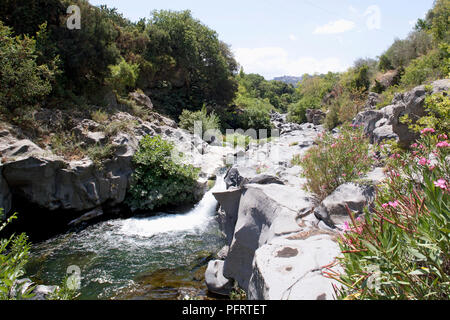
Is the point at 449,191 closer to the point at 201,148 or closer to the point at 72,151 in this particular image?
the point at 72,151

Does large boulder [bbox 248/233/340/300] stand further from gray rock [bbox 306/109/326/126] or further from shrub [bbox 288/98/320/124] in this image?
shrub [bbox 288/98/320/124]

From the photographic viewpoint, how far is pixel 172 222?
25.6 ft

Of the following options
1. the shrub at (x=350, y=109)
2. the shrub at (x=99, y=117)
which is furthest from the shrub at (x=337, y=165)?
the shrub at (x=350, y=109)

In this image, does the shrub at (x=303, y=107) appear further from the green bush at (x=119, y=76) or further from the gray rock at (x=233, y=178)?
the gray rock at (x=233, y=178)

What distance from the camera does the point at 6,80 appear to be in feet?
22.8

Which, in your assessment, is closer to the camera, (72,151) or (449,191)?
(449,191)

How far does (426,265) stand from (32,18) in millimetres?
12674

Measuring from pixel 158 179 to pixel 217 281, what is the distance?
476 cm

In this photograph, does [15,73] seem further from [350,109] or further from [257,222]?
[350,109]

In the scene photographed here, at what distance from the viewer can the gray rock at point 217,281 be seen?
442cm

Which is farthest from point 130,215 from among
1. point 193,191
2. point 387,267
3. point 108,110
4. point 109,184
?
point 387,267

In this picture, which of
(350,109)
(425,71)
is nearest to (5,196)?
(425,71)

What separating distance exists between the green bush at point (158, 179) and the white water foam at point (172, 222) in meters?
0.50

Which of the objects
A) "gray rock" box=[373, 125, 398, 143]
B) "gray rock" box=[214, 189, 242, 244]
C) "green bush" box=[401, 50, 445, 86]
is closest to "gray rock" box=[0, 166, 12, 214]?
"gray rock" box=[214, 189, 242, 244]
